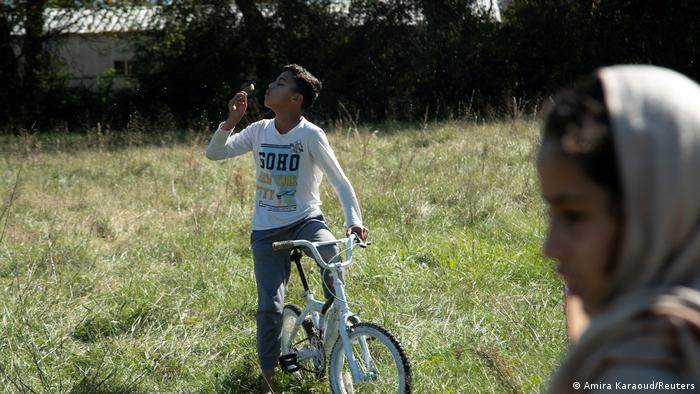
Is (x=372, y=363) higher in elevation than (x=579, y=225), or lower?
lower

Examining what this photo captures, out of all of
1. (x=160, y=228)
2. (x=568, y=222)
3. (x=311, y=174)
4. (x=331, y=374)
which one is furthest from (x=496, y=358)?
(x=160, y=228)

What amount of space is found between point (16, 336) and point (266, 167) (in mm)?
1754

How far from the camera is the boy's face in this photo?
4.75 metres

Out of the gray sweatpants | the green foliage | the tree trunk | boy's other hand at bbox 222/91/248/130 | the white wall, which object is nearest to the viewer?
the gray sweatpants

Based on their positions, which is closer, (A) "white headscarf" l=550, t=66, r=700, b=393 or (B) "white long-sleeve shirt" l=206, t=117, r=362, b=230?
(A) "white headscarf" l=550, t=66, r=700, b=393

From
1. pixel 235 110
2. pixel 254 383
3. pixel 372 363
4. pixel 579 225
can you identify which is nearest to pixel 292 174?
pixel 235 110

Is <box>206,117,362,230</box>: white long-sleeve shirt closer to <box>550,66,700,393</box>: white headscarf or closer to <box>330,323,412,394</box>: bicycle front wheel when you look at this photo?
<box>330,323,412,394</box>: bicycle front wheel

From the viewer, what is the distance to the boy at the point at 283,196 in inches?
181

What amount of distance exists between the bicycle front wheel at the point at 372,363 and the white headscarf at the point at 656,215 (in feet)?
9.67

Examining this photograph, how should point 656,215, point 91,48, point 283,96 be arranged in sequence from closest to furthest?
point 656,215, point 283,96, point 91,48

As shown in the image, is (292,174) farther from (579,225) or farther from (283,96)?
(579,225)

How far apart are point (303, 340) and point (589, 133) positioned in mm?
3775

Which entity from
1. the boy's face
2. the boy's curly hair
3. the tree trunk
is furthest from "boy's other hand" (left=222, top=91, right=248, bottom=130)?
the tree trunk

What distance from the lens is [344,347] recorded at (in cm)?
428
